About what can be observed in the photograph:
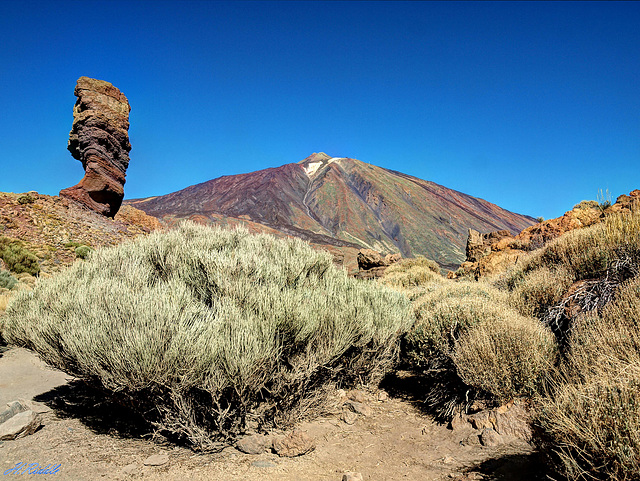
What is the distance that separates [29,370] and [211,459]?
4.87 m

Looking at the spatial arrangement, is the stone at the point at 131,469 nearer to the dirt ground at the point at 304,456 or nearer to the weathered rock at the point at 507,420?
the dirt ground at the point at 304,456

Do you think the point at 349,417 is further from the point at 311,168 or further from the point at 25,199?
the point at 311,168

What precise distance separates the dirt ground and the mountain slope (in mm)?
62198

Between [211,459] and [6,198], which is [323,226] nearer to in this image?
[6,198]

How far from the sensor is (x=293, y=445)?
345 cm

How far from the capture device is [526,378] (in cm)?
369

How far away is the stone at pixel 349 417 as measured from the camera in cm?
430

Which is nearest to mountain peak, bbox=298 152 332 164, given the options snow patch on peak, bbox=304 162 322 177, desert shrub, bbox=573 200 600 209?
snow patch on peak, bbox=304 162 322 177

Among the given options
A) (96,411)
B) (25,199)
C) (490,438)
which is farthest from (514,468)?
(25,199)

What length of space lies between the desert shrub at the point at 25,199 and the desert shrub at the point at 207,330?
15.7 metres

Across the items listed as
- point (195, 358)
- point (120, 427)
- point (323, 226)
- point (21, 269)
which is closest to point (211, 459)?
point (195, 358)

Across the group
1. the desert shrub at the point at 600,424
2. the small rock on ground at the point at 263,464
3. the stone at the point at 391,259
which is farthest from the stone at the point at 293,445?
the stone at the point at 391,259

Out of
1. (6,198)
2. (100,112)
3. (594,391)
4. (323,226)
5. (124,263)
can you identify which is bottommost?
(594,391)

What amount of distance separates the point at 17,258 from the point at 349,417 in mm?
14158
